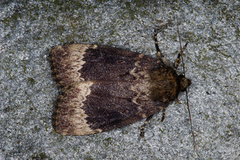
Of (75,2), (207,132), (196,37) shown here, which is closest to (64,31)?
(75,2)

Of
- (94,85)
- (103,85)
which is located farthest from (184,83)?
(94,85)

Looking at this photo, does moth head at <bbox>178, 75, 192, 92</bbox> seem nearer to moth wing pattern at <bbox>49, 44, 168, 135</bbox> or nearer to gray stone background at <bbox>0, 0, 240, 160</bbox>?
gray stone background at <bbox>0, 0, 240, 160</bbox>

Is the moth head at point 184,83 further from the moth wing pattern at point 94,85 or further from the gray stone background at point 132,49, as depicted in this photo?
the moth wing pattern at point 94,85

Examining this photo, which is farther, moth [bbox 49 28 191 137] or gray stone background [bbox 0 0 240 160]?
gray stone background [bbox 0 0 240 160]

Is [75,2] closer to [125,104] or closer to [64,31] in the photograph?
[64,31]

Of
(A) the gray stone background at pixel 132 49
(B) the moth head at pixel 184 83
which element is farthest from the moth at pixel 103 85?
(A) the gray stone background at pixel 132 49

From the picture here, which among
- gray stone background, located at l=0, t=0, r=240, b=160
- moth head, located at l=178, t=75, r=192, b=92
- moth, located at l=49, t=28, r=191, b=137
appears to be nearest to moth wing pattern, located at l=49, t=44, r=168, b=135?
moth, located at l=49, t=28, r=191, b=137

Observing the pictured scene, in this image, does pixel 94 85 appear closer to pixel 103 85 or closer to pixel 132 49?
pixel 103 85
